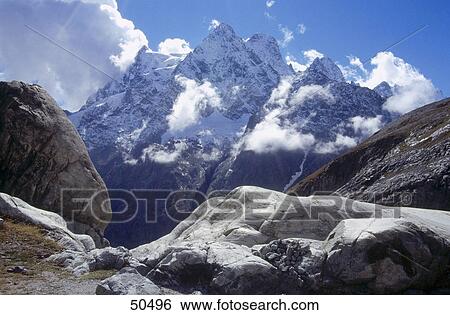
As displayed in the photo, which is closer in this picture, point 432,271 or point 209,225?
point 432,271

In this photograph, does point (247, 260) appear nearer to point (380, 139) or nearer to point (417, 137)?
point (417, 137)

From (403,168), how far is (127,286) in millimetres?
110441

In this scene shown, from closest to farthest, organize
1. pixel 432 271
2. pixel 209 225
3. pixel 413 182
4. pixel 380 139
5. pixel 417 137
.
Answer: pixel 432 271 < pixel 209 225 < pixel 413 182 < pixel 417 137 < pixel 380 139

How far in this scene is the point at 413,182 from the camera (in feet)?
334

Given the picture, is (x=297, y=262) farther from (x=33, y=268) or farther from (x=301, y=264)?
(x=33, y=268)

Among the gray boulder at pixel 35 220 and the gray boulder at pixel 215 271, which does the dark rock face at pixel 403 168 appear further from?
the gray boulder at pixel 215 271

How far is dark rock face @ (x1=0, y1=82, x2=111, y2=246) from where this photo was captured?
43625 mm

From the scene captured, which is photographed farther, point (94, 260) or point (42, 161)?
point (42, 161)

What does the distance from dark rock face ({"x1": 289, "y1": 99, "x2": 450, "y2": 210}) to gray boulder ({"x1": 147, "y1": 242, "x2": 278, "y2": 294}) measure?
267 ft

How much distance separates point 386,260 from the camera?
19.9m

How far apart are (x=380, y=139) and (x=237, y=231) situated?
140066mm

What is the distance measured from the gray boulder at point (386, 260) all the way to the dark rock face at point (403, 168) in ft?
258

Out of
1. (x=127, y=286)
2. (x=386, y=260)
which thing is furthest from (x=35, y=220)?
(x=386, y=260)
